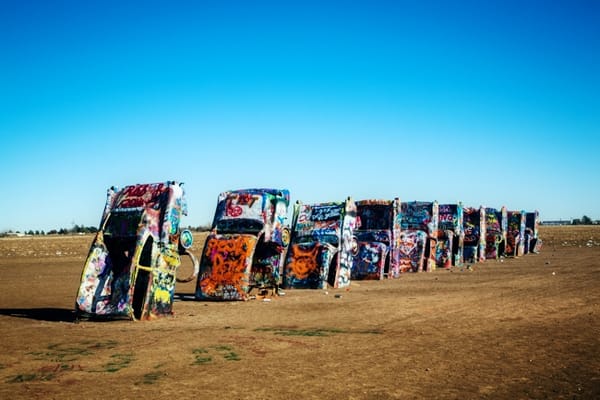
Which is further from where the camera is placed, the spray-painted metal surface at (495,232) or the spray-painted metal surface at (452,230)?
the spray-painted metal surface at (495,232)

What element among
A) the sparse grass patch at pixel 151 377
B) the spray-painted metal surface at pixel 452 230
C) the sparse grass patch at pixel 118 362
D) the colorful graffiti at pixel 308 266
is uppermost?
the spray-painted metal surface at pixel 452 230

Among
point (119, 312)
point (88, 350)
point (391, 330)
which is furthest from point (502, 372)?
point (119, 312)

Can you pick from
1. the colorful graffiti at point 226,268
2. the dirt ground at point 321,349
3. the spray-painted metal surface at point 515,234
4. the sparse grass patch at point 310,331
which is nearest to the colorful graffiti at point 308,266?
the dirt ground at point 321,349

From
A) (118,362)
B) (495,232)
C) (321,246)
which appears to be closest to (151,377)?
(118,362)

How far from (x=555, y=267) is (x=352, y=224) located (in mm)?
8927

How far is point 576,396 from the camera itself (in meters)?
5.48

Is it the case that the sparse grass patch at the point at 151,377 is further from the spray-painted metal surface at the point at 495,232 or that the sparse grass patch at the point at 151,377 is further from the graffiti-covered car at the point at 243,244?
the spray-painted metal surface at the point at 495,232

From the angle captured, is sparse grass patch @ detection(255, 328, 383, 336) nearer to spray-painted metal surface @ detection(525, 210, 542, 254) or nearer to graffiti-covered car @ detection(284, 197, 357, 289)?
graffiti-covered car @ detection(284, 197, 357, 289)

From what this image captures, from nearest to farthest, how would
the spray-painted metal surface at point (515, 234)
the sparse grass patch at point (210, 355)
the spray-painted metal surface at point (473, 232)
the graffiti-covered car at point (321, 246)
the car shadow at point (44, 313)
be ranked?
the sparse grass patch at point (210, 355)
the car shadow at point (44, 313)
the graffiti-covered car at point (321, 246)
the spray-painted metal surface at point (473, 232)
the spray-painted metal surface at point (515, 234)

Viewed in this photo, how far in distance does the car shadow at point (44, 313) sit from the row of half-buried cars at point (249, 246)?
0.69m

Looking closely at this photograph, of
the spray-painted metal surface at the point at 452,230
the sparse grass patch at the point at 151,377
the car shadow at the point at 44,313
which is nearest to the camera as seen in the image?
the sparse grass patch at the point at 151,377

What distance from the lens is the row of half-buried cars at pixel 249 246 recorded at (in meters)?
10.9

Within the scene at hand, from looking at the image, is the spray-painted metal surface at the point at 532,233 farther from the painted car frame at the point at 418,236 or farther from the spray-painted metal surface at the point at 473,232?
the painted car frame at the point at 418,236

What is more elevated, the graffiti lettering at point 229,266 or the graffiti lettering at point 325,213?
the graffiti lettering at point 325,213
